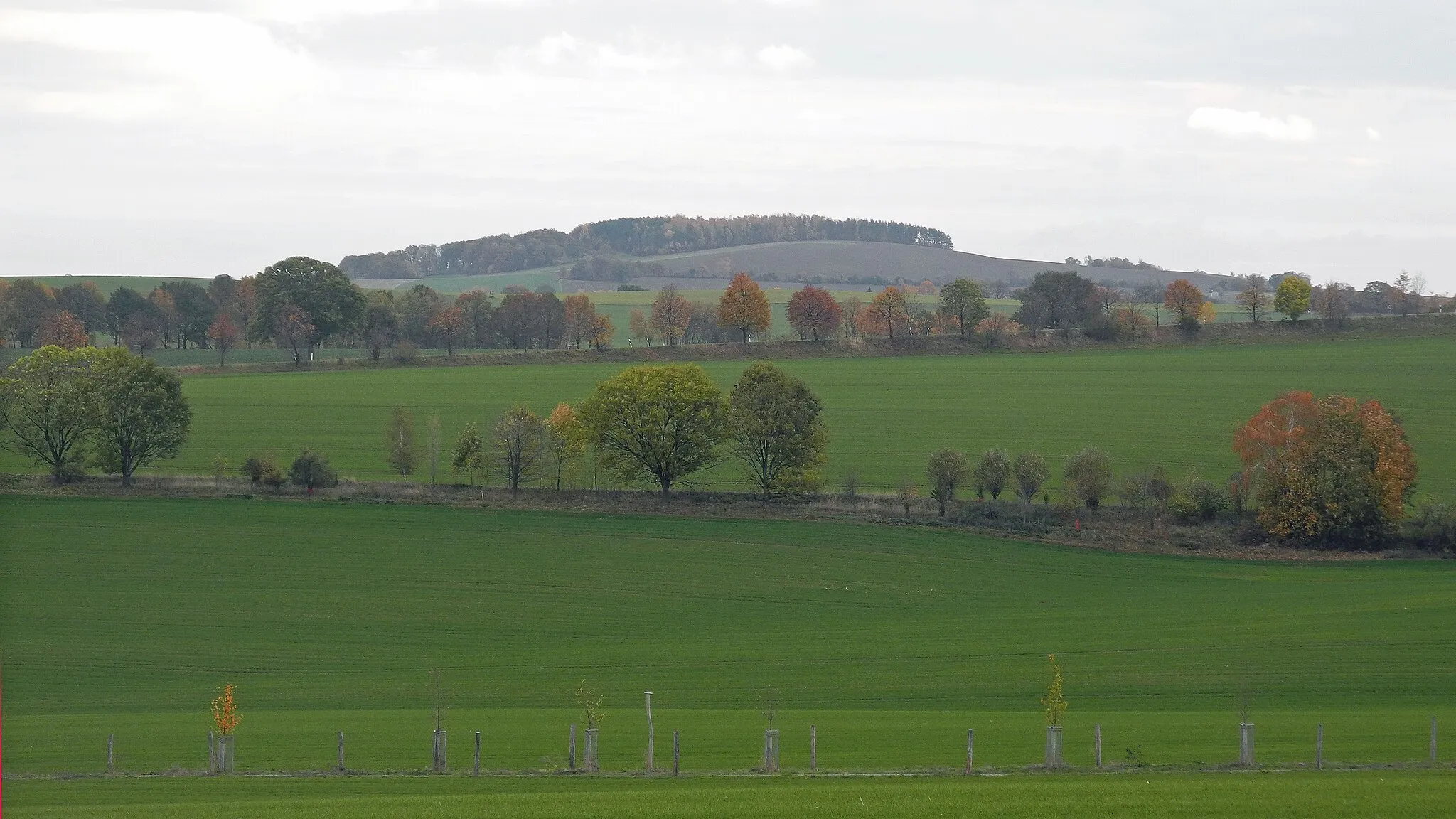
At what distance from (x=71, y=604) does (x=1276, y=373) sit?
268ft

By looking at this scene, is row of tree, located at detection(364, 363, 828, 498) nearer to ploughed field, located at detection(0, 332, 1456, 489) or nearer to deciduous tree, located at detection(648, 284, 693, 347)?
ploughed field, located at detection(0, 332, 1456, 489)

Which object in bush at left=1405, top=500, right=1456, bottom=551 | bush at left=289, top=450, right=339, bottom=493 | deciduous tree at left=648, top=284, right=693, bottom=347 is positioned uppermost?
deciduous tree at left=648, top=284, right=693, bottom=347

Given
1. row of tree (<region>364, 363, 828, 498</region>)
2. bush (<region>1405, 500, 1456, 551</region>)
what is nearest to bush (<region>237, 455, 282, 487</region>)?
row of tree (<region>364, 363, 828, 498</region>)

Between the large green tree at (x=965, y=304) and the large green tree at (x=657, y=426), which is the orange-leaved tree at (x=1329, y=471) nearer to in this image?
the large green tree at (x=657, y=426)

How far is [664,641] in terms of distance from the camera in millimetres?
40219

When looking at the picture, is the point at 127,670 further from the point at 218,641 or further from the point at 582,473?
the point at 582,473

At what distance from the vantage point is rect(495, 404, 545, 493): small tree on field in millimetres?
63156

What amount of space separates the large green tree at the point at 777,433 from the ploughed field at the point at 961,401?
3278 mm

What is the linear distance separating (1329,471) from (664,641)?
32.5 meters

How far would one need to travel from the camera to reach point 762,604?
4541 centimetres

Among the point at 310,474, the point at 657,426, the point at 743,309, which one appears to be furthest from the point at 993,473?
the point at 743,309

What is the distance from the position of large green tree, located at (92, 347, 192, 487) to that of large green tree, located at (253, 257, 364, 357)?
131 feet

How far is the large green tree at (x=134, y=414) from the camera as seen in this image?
206ft

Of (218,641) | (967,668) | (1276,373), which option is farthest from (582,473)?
(1276,373)
